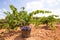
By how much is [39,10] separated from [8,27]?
178 centimetres

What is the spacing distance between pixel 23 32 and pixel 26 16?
3.08ft

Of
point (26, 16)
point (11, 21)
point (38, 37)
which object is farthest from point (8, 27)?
point (38, 37)

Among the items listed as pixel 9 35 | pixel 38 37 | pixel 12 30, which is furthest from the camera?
pixel 12 30

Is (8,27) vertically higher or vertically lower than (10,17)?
lower

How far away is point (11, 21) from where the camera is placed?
23.2ft

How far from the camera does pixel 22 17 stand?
24.3 feet

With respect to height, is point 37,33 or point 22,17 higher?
point 22,17

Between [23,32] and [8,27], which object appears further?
[8,27]

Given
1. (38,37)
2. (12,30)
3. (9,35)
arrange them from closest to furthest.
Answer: (38,37) → (9,35) → (12,30)

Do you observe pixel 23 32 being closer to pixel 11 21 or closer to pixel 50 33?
pixel 11 21

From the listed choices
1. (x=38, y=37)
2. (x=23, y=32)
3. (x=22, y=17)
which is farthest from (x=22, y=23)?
(x=38, y=37)

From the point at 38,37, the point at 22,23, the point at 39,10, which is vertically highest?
the point at 39,10

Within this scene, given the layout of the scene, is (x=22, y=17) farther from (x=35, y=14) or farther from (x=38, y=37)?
(x=38, y=37)

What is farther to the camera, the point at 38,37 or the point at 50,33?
the point at 50,33
